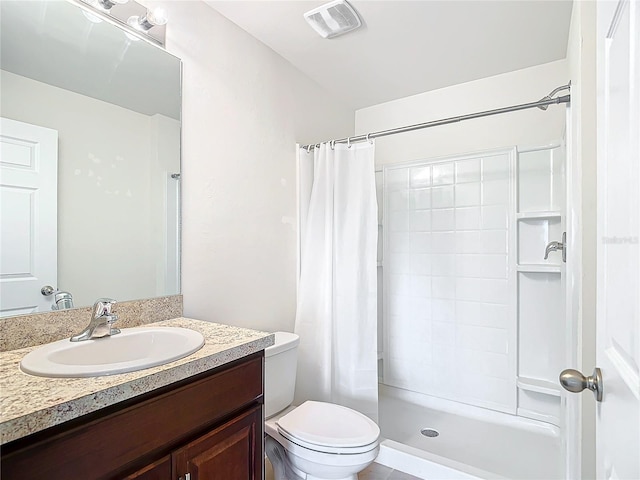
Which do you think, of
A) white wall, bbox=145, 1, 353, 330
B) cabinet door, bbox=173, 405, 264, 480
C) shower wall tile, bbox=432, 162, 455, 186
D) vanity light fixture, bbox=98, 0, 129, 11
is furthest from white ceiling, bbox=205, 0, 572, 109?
cabinet door, bbox=173, 405, 264, 480

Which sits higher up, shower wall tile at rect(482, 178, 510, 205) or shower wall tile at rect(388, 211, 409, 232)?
shower wall tile at rect(482, 178, 510, 205)

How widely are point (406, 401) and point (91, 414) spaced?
7.69ft

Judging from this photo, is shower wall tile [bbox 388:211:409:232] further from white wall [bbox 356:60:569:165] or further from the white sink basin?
the white sink basin

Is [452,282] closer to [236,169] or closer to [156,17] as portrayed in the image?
[236,169]

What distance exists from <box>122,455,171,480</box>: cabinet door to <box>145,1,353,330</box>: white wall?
78cm

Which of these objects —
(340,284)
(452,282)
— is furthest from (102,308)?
(452,282)

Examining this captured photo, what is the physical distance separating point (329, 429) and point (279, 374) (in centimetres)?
34

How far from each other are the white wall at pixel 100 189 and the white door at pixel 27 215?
29 mm

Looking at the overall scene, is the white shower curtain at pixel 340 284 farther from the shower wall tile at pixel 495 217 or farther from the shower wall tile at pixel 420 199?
the shower wall tile at pixel 495 217

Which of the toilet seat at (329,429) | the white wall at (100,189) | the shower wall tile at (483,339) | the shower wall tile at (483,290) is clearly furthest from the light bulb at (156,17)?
the shower wall tile at (483,339)

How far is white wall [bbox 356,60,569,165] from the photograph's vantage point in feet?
7.45

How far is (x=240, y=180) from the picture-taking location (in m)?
1.90

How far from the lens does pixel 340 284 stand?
213cm

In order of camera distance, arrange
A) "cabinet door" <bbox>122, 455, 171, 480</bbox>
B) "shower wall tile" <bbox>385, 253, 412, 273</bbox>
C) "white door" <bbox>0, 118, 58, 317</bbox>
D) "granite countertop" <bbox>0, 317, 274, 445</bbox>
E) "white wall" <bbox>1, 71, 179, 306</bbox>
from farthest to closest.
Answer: "shower wall tile" <bbox>385, 253, 412, 273</bbox>, "white wall" <bbox>1, 71, 179, 306</bbox>, "white door" <bbox>0, 118, 58, 317</bbox>, "cabinet door" <bbox>122, 455, 171, 480</bbox>, "granite countertop" <bbox>0, 317, 274, 445</bbox>
